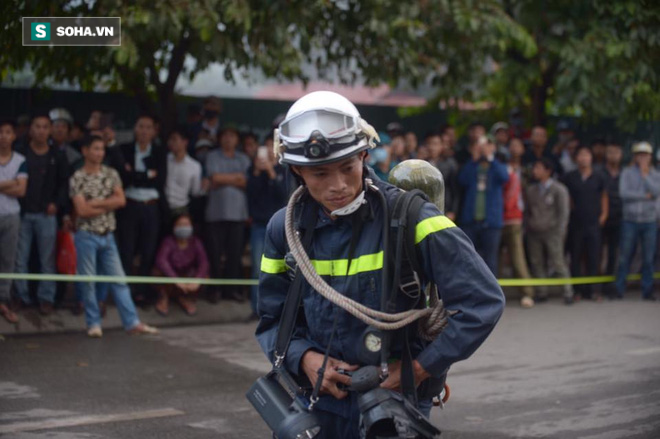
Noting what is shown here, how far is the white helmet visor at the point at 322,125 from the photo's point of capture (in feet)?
9.87

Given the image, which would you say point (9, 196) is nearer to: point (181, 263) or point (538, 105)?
point (181, 263)

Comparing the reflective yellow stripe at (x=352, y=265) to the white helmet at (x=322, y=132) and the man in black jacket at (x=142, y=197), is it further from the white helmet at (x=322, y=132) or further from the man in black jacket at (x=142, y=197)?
the man in black jacket at (x=142, y=197)

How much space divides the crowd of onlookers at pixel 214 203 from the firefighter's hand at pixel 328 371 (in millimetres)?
6526

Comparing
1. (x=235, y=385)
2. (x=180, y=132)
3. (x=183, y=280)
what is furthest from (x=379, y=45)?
(x=235, y=385)

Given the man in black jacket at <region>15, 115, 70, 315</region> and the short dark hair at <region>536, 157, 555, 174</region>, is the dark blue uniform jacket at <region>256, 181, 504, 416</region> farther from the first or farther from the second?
the short dark hair at <region>536, 157, 555, 174</region>

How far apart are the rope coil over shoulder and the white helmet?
207mm

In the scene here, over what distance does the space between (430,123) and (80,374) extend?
8609 millimetres

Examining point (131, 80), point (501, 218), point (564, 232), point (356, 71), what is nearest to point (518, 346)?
point (501, 218)

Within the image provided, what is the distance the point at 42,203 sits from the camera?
9.65 m

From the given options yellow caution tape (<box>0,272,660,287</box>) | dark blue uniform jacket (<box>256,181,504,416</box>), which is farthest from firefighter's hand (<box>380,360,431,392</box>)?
yellow caution tape (<box>0,272,660,287</box>)

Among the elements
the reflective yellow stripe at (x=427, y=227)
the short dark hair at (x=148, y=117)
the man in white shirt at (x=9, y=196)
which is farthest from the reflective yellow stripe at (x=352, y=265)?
the short dark hair at (x=148, y=117)

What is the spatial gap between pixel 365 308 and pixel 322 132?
57 centimetres

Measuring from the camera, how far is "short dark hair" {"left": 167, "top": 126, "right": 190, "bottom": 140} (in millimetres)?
10747

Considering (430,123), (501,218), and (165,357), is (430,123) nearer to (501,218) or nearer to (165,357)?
(501,218)
